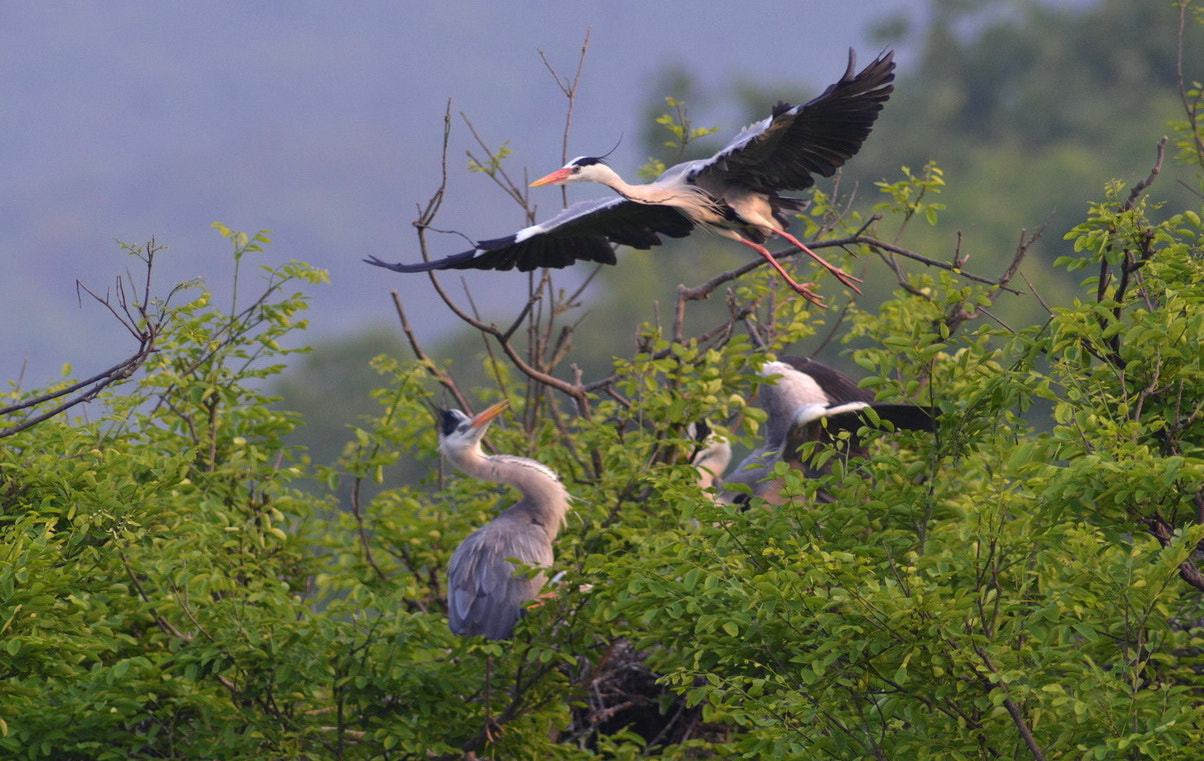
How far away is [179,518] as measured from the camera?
538 cm

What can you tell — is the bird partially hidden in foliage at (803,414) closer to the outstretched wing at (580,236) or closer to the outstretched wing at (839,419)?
the outstretched wing at (839,419)

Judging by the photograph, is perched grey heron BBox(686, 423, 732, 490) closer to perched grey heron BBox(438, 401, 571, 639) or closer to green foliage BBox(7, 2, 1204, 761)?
green foliage BBox(7, 2, 1204, 761)

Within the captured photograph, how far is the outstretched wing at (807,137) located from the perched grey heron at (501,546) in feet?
4.99

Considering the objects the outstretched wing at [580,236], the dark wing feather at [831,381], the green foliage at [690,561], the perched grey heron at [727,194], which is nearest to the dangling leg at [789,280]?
the perched grey heron at [727,194]

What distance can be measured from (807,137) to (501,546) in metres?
2.10

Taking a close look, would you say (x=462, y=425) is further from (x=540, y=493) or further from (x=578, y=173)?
(x=578, y=173)

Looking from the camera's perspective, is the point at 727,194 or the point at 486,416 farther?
the point at 486,416

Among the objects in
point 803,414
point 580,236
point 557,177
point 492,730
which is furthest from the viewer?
point 580,236

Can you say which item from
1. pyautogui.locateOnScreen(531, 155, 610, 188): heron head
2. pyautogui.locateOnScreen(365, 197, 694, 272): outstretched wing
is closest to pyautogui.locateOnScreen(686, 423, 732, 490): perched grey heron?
pyautogui.locateOnScreen(365, 197, 694, 272): outstretched wing

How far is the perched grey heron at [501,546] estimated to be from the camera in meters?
5.84

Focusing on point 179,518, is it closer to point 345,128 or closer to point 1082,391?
point 1082,391

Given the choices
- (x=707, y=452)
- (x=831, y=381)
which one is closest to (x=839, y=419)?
(x=707, y=452)

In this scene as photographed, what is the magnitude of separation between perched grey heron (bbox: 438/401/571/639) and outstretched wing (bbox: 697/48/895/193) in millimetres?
1520

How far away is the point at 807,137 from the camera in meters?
5.83
